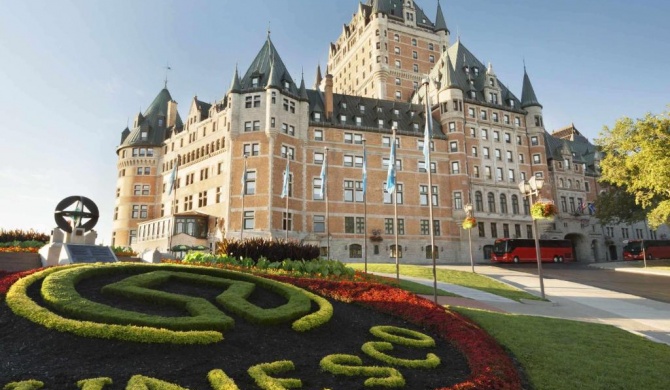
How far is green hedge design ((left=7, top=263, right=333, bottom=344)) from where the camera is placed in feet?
25.1

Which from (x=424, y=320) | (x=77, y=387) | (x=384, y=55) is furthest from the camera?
(x=384, y=55)

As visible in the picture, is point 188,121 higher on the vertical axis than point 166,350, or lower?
higher

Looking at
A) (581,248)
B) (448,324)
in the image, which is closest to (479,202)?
(581,248)

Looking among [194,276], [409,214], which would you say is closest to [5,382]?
[194,276]

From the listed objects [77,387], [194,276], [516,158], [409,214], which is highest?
[516,158]

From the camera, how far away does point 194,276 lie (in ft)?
39.8

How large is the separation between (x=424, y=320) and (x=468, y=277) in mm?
17703

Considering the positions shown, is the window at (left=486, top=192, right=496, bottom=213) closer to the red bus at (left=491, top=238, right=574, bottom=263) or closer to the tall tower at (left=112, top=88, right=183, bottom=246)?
the red bus at (left=491, top=238, right=574, bottom=263)

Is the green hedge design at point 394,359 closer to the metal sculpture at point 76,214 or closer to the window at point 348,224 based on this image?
the metal sculpture at point 76,214

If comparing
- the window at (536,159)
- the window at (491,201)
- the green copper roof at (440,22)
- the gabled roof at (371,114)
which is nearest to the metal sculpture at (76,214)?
the gabled roof at (371,114)

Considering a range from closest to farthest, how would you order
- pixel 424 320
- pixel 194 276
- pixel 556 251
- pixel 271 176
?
1. pixel 424 320
2. pixel 194 276
3. pixel 271 176
4. pixel 556 251

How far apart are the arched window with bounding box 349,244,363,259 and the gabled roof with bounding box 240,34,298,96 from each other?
20.3 metres

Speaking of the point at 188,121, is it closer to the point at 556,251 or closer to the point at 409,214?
the point at 409,214

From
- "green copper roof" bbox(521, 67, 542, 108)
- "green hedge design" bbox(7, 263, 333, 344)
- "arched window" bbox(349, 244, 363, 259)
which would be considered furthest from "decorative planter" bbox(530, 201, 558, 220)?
"green copper roof" bbox(521, 67, 542, 108)
